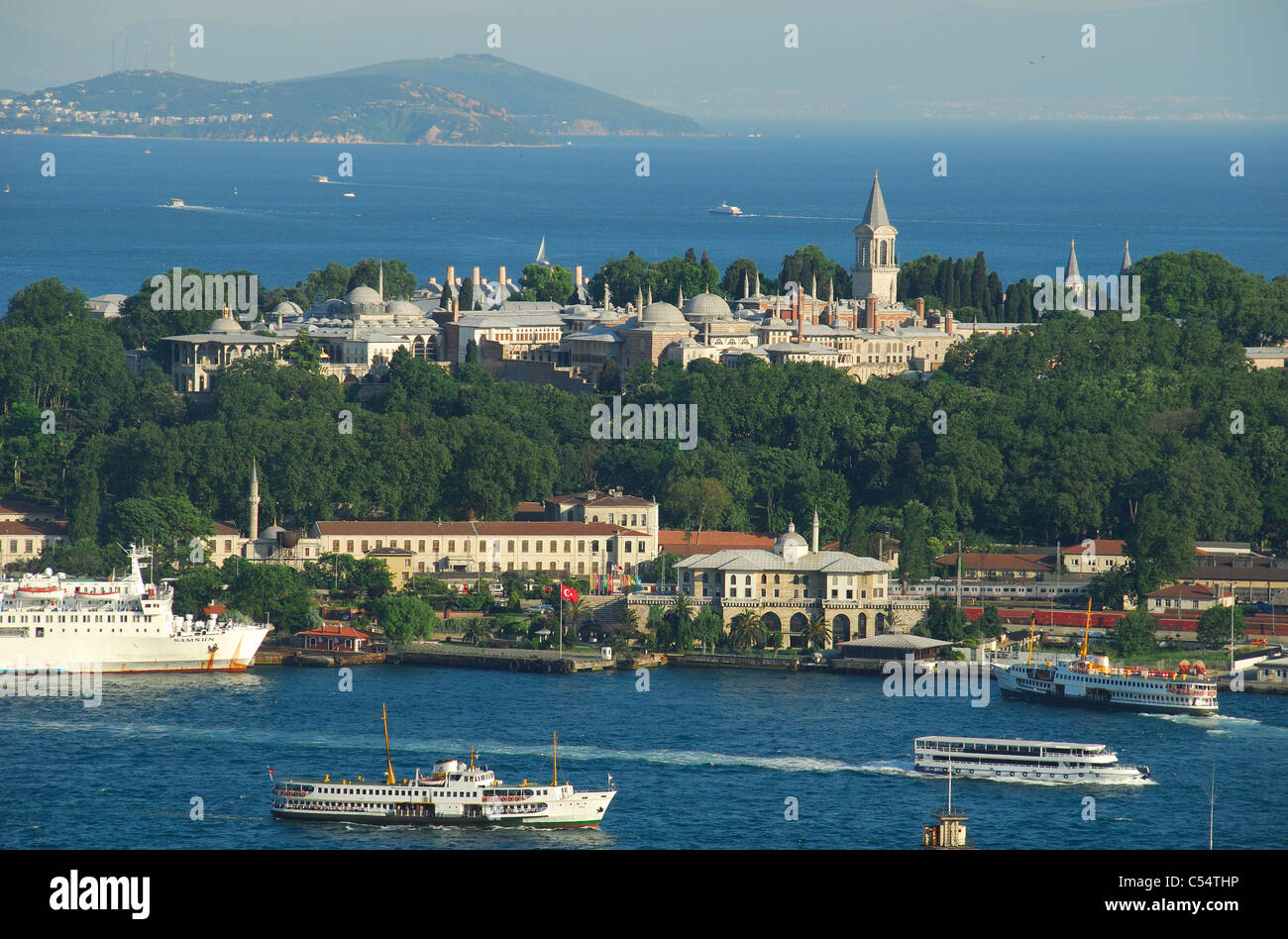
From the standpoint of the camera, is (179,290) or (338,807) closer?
(338,807)

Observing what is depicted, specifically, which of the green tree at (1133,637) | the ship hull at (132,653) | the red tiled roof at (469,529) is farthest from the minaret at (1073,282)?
the ship hull at (132,653)

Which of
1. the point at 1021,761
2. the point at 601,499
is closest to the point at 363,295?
the point at 601,499

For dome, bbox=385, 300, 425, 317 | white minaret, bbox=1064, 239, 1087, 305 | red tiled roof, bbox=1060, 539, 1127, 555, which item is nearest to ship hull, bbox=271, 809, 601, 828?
red tiled roof, bbox=1060, 539, 1127, 555

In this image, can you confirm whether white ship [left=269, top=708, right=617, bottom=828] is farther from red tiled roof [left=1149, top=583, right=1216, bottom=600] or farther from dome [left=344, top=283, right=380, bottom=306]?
dome [left=344, top=283, right=380, bottom=306]

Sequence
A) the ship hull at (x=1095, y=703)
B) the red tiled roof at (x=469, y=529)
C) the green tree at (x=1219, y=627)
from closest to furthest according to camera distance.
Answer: the ship hull at (x=1095, y=703) < the green tree at (x=1219, y=627) < the red tiled roof at (x=469, y=529)

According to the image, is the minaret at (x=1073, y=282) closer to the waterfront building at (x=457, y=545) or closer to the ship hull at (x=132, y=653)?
the waterfront building at (x=457, y=545)
